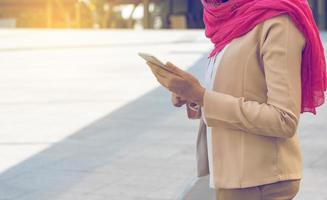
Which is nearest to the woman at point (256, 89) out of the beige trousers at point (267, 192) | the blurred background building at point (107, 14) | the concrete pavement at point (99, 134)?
the beige trousers at point (267, 192)

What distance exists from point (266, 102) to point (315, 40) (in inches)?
8.4

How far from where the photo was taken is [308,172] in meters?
6.60

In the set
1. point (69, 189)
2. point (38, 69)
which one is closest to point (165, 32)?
point (38, 69)

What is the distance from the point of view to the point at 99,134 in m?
8.68

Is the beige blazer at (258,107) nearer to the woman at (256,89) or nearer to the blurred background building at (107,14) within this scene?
the woman at (256,89)

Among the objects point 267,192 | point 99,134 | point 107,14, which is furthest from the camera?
point 107,14

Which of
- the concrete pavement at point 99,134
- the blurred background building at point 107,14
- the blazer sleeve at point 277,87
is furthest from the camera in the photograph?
the blurred background building at point 107,14

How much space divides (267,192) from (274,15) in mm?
500

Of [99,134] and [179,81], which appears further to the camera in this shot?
[99,134]

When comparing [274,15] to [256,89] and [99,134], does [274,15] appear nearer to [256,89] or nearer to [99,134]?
[256,89]

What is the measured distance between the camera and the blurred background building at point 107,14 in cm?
3309

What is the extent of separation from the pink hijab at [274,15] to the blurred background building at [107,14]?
99.5 ft

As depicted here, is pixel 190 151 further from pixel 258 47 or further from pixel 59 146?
pixel 258 47

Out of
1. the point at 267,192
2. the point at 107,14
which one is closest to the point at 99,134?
the point at 267,192
